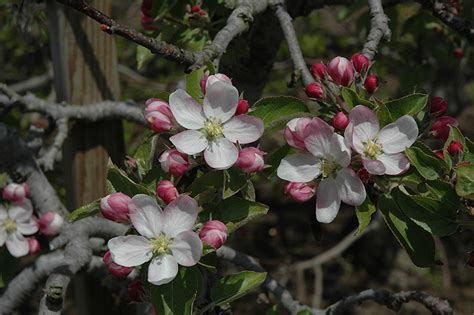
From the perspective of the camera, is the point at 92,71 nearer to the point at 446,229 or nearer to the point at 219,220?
the point at 219,220

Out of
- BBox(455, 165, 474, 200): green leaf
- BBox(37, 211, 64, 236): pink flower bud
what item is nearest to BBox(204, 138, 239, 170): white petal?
BBox(455, 165, 474, 200): green leaf

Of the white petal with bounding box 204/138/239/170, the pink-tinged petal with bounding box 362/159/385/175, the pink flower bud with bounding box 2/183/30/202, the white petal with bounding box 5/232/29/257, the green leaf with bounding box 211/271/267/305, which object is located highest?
the pink-tinged petal with bounding box 362/159/385/175

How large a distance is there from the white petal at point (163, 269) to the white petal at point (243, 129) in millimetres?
230

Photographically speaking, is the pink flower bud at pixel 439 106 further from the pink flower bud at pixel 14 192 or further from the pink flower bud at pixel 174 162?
the pink flower bud at pixel 14 192

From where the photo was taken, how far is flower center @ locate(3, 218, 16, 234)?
6.23ft

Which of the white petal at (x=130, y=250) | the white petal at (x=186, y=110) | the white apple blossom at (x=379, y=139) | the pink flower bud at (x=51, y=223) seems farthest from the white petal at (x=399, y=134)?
the pink flower bud at (x=51, y=223)

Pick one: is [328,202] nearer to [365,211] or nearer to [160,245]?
[365,211]

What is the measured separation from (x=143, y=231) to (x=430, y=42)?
1705mm

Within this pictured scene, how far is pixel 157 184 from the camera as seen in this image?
127 cm

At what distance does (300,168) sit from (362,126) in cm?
13

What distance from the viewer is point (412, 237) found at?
1251 mm

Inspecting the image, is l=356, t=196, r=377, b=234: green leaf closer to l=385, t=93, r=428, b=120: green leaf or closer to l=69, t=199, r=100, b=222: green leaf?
l=385, t=93, r=428, b=120: green leaf

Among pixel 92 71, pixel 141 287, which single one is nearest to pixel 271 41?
pixel 92 71

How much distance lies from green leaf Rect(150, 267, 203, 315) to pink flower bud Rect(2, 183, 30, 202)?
900mm
